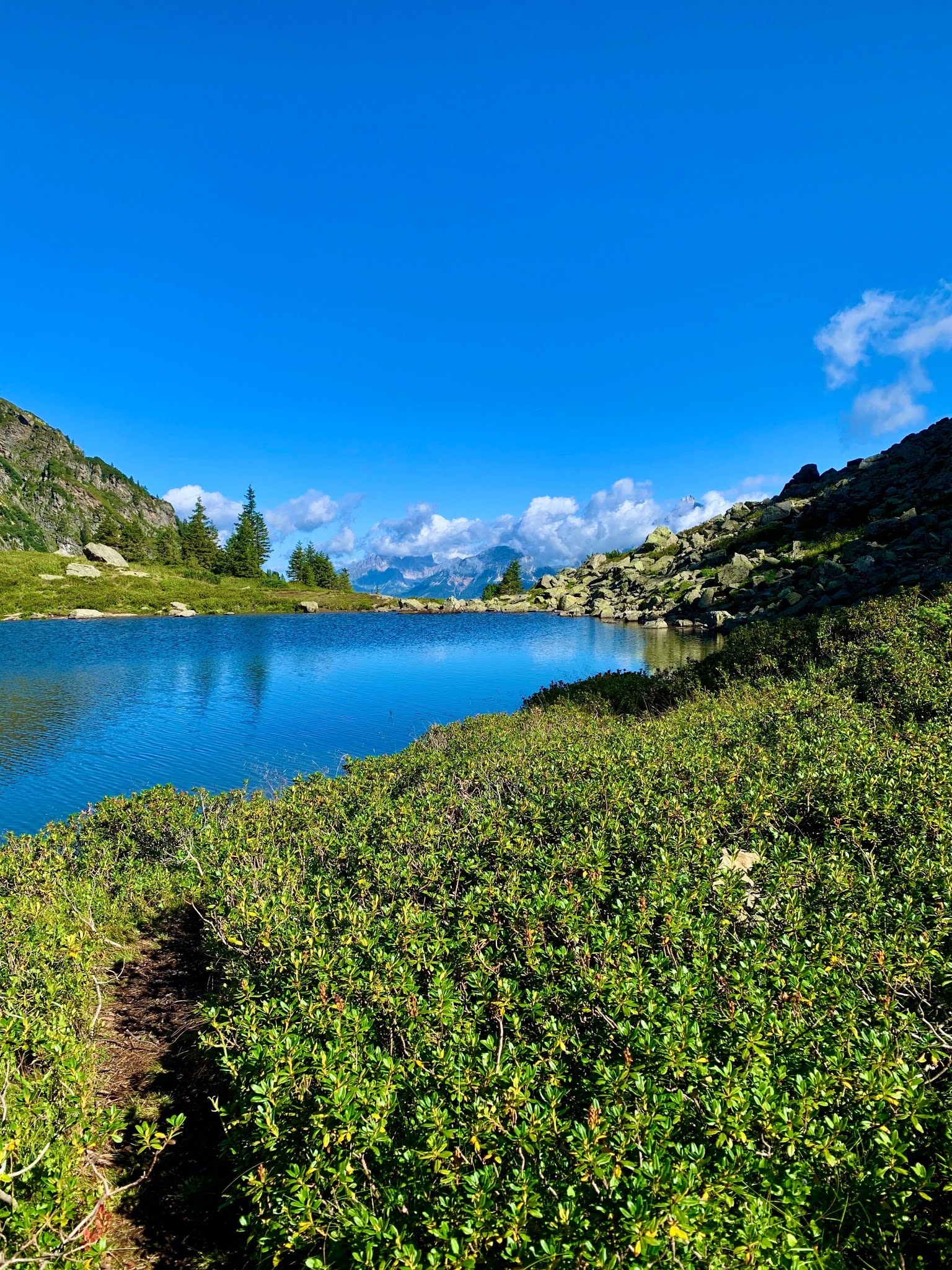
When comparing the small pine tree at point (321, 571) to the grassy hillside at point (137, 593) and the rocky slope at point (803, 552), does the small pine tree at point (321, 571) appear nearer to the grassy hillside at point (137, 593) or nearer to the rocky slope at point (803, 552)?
the grassy hillside at point (137, 593)

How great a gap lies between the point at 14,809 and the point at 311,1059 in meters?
17.4

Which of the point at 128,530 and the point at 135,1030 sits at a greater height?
the point at 128,530

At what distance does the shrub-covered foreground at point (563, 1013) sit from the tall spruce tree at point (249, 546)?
5168 inches

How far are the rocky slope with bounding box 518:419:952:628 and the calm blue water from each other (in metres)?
9.32

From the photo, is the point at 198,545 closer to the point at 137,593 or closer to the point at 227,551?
the point at 227,551

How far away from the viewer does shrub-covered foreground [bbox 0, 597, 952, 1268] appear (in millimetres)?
3250

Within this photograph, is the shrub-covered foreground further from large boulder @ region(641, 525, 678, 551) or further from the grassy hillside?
large boulder @ region(641, 525, 678, 551)

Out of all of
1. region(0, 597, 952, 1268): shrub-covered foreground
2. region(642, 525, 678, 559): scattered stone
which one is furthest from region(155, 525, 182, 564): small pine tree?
region(0, 597, 952, 1268): shrub-covered foreground

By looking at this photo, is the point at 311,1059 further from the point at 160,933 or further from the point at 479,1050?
the point at 160,933

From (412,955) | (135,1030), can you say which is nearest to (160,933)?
(135,1030)

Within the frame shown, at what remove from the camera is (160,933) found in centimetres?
979

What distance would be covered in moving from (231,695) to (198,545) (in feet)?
363

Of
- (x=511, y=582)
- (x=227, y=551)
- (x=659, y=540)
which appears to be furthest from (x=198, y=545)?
(x=659, y=540)

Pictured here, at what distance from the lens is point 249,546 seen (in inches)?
5325
